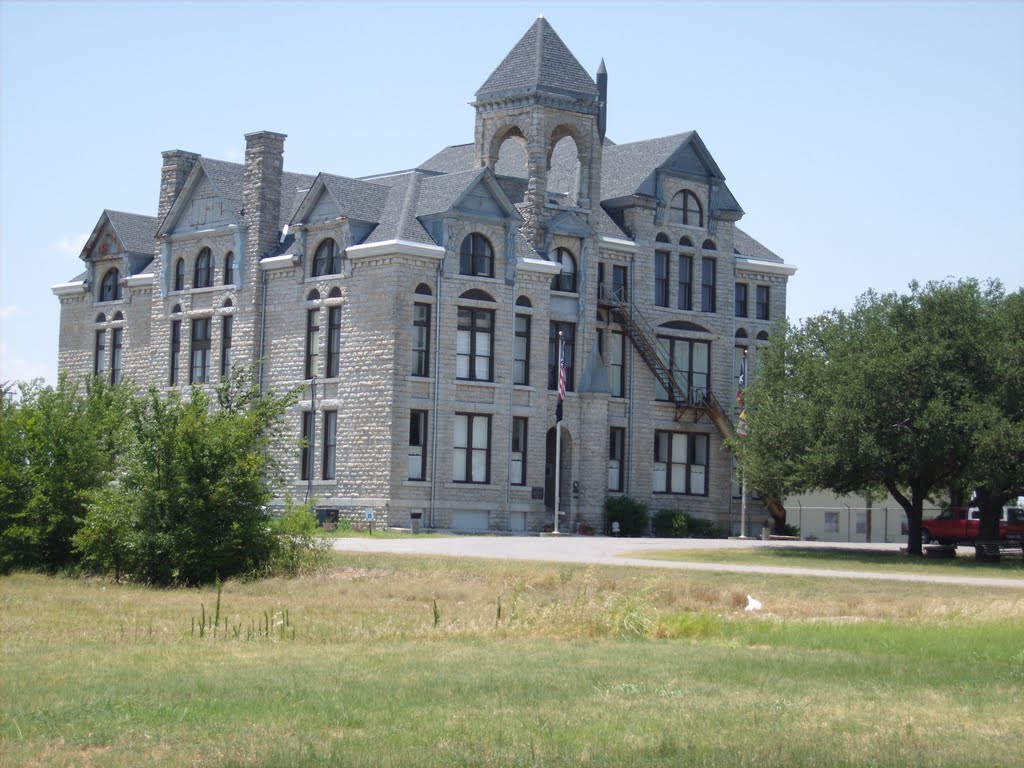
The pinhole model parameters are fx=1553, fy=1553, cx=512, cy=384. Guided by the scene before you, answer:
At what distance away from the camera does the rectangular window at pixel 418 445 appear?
5441 cm

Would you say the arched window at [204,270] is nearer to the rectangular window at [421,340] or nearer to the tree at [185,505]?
the rectangular window at [421,340]

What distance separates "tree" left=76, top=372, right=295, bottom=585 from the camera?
1246 inches

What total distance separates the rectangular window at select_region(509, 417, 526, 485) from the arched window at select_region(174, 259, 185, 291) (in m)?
15.1

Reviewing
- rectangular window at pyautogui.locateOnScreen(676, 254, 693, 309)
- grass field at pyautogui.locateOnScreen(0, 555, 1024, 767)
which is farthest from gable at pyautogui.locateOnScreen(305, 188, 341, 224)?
grass field at pyautogui.locateOnScreen(0, 555, 1024, 767)

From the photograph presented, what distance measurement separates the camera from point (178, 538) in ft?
103

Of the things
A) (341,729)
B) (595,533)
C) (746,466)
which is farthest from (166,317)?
(341,729)

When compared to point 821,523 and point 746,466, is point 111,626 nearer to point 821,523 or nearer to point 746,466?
point 746,466

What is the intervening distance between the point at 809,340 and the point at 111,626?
104ft

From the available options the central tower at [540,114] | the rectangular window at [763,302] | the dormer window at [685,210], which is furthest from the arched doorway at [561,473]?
the rectangular window at [763,302]

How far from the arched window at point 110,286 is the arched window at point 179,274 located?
204 inches

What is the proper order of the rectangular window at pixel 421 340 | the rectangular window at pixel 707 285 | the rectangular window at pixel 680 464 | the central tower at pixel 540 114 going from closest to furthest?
the rectangular window at pixel 421 340
the central tower at pixel 540 114
the rectangular window at pixel 680 464
the rectangular window at pixel 707 285

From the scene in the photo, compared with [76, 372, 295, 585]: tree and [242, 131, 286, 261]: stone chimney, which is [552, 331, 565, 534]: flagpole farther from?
[76, 372, 295, 585]: tree

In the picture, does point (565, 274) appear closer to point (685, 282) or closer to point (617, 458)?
point (685, 282)

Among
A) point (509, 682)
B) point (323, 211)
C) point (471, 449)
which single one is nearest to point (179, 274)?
point (323, 211)
